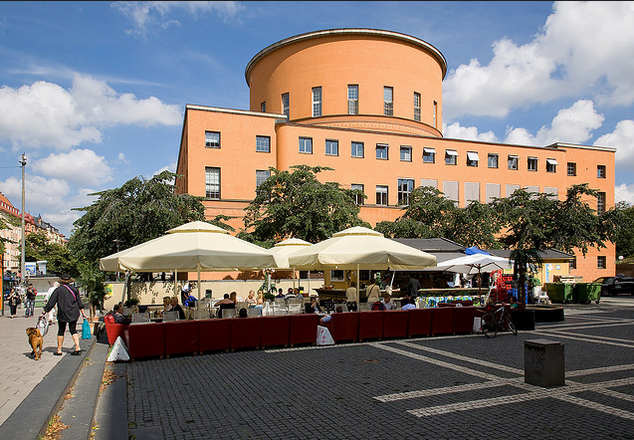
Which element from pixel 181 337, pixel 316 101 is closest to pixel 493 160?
pixel 316 101

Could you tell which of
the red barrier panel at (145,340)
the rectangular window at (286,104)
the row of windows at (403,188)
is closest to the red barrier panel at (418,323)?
the red barrier panel at (145,340)

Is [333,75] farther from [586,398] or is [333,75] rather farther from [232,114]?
[586,398]

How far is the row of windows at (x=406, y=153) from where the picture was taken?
4119cm

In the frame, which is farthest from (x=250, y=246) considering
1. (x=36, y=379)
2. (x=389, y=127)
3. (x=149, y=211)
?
(x=389, y=127)

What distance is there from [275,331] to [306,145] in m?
30.4

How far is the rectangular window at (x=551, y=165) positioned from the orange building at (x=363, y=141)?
0.10m

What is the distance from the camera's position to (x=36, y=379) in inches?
357

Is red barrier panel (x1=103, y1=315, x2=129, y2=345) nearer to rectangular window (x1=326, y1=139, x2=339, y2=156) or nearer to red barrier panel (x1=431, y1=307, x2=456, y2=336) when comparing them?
red barrier panel (x1=431, y1=307, x2=456, y2=336)

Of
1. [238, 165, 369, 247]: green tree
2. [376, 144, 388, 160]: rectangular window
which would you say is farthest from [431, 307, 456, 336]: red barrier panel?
[376, 144, 388, 160]: rectangular window

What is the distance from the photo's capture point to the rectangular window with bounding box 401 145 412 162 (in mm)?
44375

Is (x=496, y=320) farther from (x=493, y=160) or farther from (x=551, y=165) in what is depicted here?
(x=551, y=165)

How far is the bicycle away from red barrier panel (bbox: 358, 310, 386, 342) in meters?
3.19

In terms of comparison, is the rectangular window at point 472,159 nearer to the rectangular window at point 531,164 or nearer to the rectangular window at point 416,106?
the rectangular window at point 531,164

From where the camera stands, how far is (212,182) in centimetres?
3962
